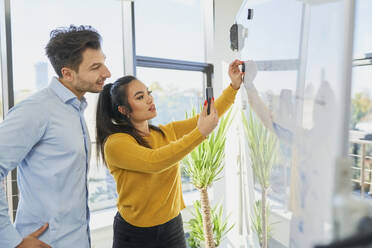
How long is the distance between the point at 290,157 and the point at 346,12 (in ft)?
1.26

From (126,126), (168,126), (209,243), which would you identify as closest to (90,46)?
(126,126)

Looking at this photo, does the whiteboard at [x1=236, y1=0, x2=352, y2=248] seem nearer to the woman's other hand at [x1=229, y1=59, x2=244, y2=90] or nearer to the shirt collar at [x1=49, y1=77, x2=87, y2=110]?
the woman's other hand at [x1=229, y1=59, x2=244, y2=90]

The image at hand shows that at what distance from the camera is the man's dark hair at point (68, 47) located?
3.58ft

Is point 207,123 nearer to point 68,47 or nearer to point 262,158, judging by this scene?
point 262,158

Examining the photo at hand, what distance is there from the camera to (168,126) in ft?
5.13

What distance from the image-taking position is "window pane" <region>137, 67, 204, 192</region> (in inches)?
108

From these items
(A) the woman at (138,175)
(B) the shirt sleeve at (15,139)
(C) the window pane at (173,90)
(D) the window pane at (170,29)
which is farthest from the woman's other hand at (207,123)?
(D) the window pane at (170,29)

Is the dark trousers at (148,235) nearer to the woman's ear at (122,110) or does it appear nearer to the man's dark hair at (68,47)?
the woman's ear at (122,110)

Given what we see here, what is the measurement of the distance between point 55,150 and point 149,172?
383 millimetres

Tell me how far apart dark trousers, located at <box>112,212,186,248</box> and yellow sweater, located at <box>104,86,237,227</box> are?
30 mm

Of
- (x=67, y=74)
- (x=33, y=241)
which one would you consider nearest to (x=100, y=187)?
(x=33, y=241)

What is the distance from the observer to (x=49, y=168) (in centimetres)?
103

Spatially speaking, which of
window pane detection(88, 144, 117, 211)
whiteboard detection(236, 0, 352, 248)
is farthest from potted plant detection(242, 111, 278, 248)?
window pane detection(88, 144, 117, 211)

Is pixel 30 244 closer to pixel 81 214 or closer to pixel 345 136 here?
pixel 81 214
